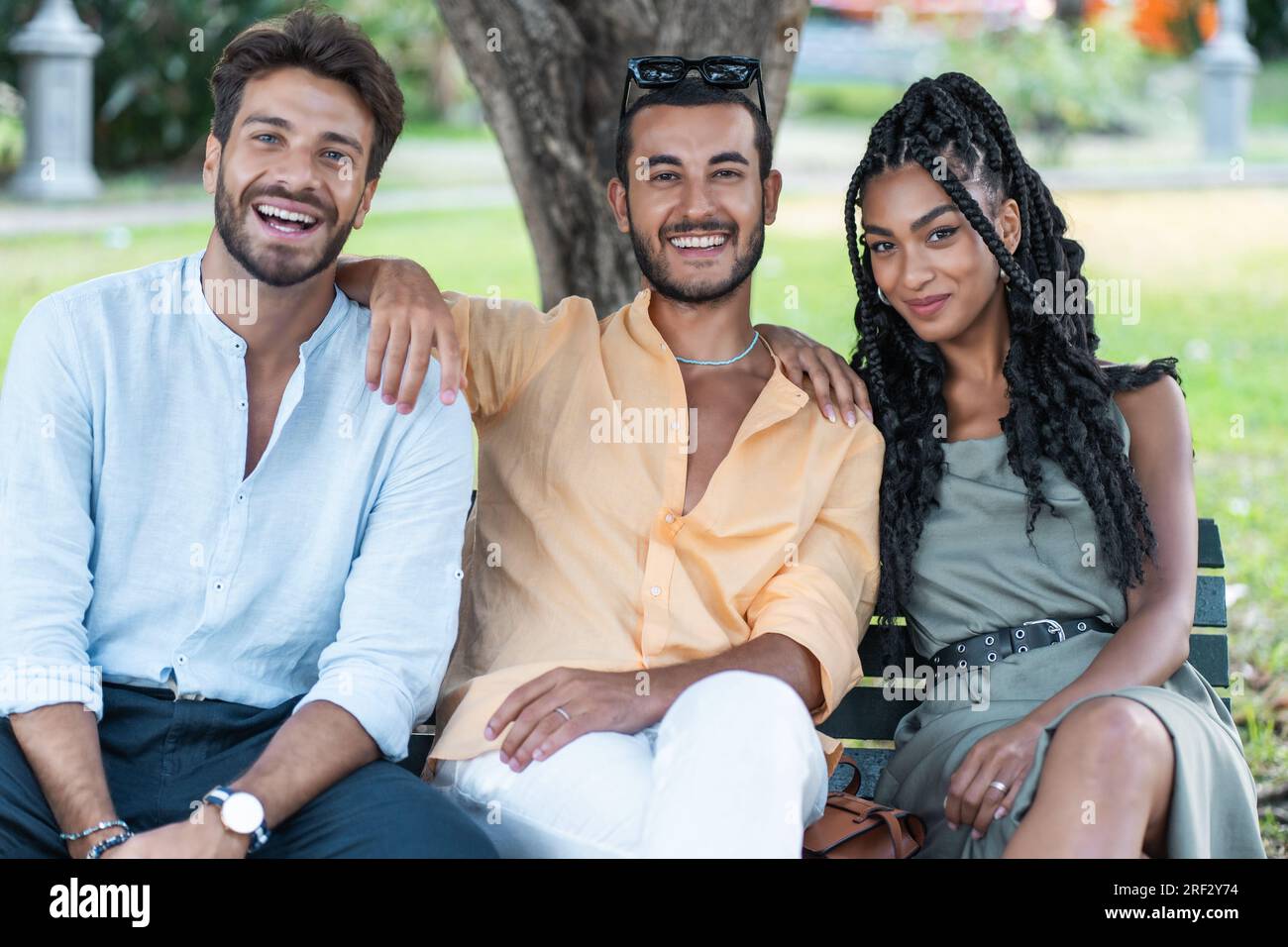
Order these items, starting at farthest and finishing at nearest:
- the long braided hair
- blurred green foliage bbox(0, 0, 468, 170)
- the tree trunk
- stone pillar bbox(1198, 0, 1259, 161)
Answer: stone pillar bbox(1198, 0, 1259, 161) → blurred green foliage bbox(0, 0, 468, 170) → the tree trunk → the long braided hair

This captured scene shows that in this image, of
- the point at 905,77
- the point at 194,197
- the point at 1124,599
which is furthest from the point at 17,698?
the point at 905,77

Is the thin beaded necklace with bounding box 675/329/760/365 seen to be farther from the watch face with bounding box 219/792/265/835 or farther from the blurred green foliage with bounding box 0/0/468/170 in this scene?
the blurred green foliage with bounding box 0/0/468/170

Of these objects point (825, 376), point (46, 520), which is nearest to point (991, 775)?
point (825, 376)

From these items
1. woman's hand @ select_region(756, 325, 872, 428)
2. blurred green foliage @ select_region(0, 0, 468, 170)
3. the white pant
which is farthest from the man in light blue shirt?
blurred green foliage @ select_region(0, 0, 468, 170)

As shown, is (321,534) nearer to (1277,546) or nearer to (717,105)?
(717,105)

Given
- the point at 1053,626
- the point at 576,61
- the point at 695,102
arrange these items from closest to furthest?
the point at 1053,626 < the point at 695,102 < the point at 576,61

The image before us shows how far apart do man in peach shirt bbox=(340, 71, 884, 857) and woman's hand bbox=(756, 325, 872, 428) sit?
33 millimetres

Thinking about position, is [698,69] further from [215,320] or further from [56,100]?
[56,100]

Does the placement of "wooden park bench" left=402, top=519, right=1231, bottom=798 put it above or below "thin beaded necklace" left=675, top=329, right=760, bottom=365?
below

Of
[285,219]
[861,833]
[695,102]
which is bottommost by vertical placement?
[861,833]

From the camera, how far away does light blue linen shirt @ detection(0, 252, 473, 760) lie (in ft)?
10.6

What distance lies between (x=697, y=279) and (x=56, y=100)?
14.1 m

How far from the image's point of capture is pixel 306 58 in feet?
11.3

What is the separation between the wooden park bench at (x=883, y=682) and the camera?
383 centimetres
